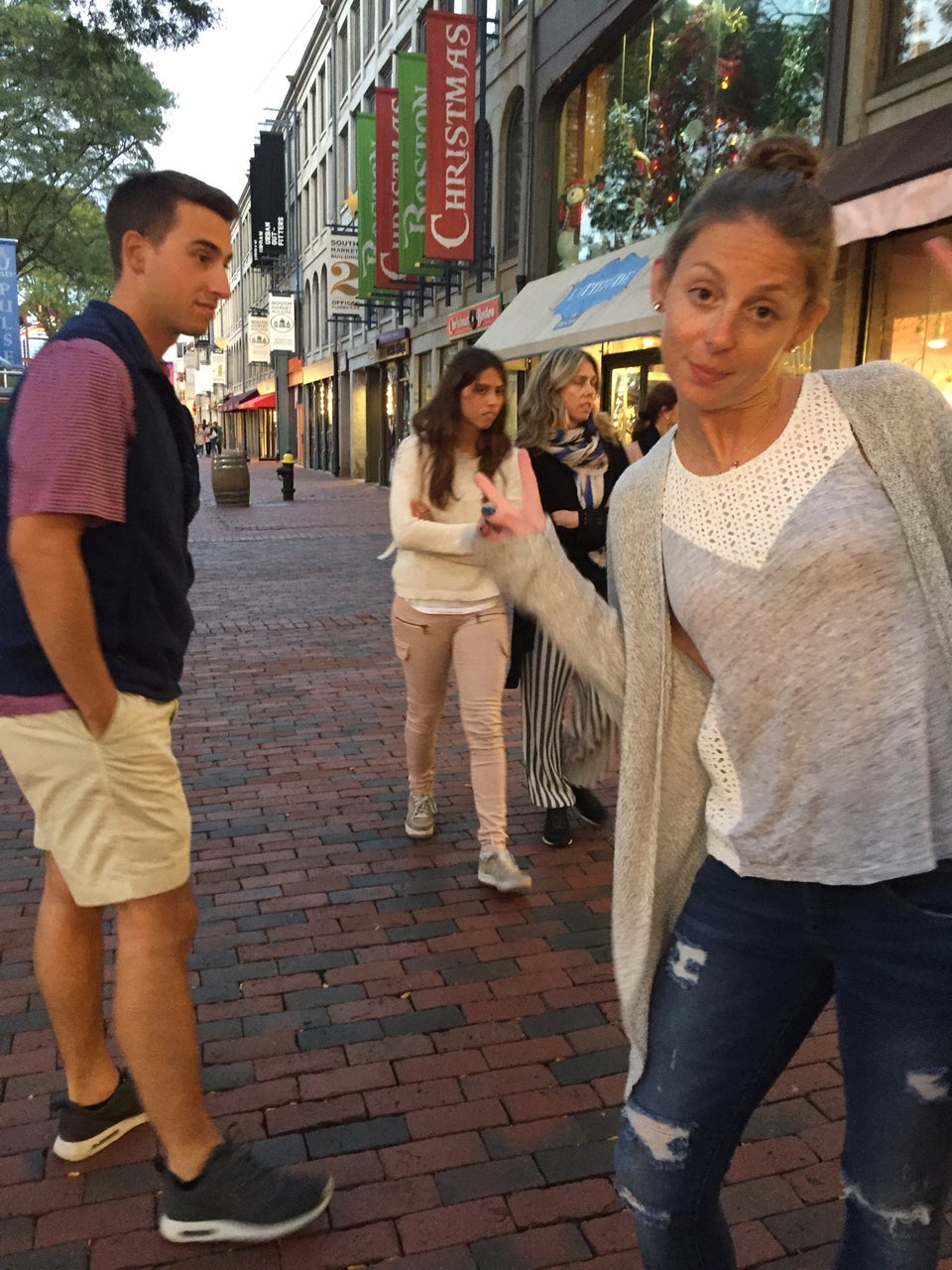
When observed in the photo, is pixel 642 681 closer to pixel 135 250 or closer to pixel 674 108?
pixel 135 250

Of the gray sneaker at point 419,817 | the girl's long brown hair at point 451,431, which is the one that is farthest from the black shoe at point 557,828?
the girl's long brown hair at point 451,431

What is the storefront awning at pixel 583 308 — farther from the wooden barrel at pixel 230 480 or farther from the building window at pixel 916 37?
the wooden barrel at pixel 230 480

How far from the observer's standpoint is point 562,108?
15.8 meters

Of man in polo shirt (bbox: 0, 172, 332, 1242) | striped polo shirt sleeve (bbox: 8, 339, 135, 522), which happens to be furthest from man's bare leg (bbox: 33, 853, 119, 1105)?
striped polo shirt sleeve (bbox: 8, 339, 135, 522)

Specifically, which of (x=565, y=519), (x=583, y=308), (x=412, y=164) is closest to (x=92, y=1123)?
(x=565, y=519)

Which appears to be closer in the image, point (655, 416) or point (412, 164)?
point (655, 416)

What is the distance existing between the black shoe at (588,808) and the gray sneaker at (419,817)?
68 centimetres

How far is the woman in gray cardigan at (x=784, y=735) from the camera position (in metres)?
1.38

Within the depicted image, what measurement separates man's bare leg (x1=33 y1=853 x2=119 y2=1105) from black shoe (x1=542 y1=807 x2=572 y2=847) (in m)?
2.25

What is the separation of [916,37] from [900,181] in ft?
7.31

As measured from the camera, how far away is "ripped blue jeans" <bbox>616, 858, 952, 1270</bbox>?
4.53 ft

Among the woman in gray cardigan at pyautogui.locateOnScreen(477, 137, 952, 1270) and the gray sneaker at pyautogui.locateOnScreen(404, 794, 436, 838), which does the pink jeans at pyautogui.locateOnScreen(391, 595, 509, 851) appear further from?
the woman in gray cardigan at pyautogui.locateOnScreen(477, 137, 952, 1270)

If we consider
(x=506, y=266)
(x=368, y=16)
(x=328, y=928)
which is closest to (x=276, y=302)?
(x=368, y=16)

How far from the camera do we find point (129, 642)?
1992 millimetres
